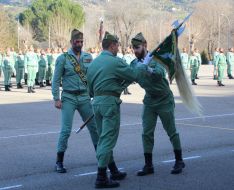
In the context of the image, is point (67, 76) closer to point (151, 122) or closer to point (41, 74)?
point (151, 122)

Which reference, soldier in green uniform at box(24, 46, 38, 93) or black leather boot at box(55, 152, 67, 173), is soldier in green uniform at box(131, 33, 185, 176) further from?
soldier in green uniform at box(24, 46, 38, 93)

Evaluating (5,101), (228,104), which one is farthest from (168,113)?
(5,101)

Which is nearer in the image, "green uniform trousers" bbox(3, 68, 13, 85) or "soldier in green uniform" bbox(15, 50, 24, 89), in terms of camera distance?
"green uniform trousers" bbox(3, 68, 13, 85)

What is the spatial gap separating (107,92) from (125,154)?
103 inches

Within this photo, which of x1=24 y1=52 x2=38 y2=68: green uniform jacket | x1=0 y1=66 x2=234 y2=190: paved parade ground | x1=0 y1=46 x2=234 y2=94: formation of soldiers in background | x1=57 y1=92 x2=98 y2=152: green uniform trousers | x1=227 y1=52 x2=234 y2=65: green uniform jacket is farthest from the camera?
x1=227 y1=52 x2=234 y2=65: green uniform jacket

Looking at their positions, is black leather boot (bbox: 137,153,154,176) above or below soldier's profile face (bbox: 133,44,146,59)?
below

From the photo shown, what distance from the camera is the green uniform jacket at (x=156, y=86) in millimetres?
8469

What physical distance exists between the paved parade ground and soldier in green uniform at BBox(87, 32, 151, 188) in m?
0.40

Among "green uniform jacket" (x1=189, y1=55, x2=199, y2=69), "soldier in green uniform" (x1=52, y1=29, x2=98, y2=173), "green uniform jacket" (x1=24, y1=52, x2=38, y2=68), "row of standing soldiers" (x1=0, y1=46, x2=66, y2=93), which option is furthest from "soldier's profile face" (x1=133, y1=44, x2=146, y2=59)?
"green uniform jacket" (x1=189, y1=55, x2=199, y2=69)

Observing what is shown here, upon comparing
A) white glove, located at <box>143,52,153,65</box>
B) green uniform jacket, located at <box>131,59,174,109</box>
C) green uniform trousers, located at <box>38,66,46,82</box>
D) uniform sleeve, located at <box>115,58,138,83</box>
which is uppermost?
white glove, located at <box>143,52,153,65</box>

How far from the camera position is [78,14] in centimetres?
8238

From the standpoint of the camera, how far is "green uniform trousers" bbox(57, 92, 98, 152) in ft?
30.2

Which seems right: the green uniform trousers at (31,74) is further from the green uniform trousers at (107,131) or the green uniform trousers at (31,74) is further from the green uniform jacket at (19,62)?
the green uniform trousers at (107,131)

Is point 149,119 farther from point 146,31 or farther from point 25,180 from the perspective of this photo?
point 146,31
